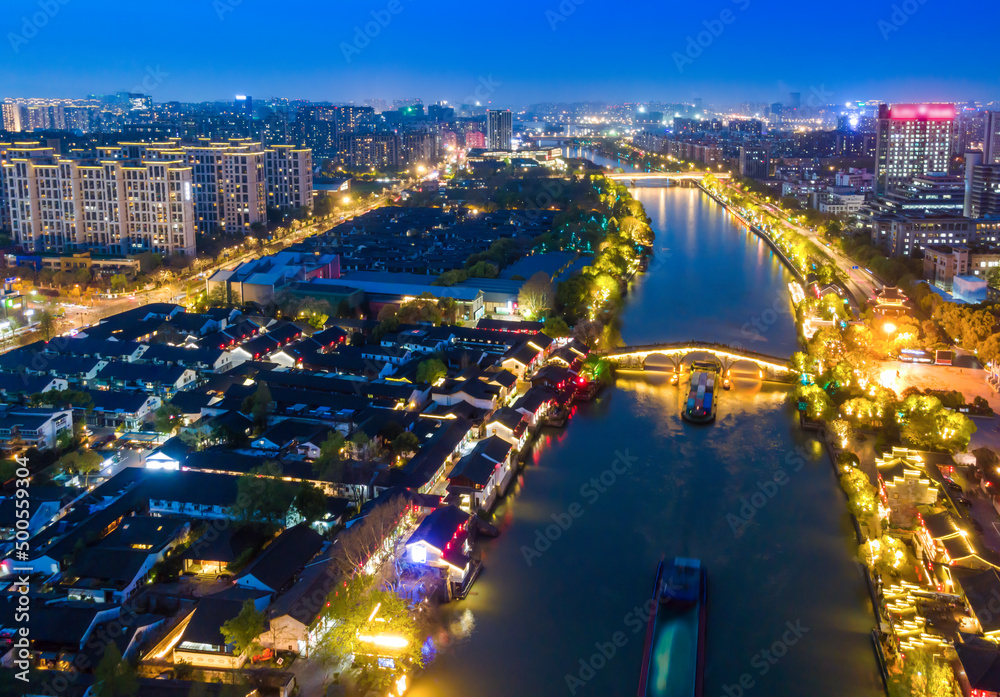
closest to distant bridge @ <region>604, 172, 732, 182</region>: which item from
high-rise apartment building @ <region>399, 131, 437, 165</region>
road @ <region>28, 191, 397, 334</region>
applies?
high-rise apartment building @ <region>399, 131, 437, 165</region>

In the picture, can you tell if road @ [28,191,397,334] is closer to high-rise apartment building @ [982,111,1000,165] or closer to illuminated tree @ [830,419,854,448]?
illuminated tree @ [830,419,854,448]

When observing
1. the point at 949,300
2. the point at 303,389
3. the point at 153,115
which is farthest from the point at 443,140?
the point at 303,389

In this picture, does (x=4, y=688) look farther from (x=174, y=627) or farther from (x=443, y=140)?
(x=443, y=140)

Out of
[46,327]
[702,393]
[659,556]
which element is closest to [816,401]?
[702,393]

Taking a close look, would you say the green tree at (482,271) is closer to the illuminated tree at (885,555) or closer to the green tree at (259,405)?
the green tree at (259,405)

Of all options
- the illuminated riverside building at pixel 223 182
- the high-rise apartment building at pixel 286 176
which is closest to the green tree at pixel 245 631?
the illuminated riverside building at pixel 223 182
